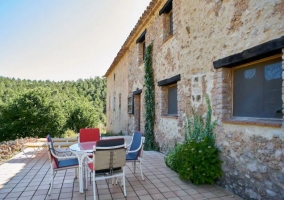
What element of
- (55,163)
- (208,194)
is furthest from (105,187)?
(208,194)

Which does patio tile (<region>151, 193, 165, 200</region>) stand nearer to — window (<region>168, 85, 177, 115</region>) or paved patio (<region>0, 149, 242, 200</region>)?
paved patio (<region>0, 149, 242, 200</region>)

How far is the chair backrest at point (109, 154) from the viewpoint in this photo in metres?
2.89

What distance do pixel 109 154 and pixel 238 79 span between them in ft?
8.39

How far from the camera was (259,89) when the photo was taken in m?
2.97

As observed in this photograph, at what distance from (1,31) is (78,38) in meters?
4.06

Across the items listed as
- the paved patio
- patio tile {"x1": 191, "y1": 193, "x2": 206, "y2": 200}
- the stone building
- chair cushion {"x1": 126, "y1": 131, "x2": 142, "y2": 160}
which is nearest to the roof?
the stone building

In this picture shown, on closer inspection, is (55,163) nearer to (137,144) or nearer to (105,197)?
(105,197)

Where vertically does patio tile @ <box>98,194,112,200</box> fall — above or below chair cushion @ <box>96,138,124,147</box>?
below

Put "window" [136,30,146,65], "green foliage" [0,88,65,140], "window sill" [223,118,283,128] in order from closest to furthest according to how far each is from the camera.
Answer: "window sill" [223,118,283,128], "window" [136,30,146,65], "green foliage" [0,88,65,140]

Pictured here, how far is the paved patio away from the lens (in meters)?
3.05

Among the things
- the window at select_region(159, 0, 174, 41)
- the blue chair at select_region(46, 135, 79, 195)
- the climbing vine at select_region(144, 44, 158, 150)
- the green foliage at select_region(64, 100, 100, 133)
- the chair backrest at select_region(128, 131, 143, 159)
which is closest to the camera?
the blue chair at select_region(46, 135, 79, 195)

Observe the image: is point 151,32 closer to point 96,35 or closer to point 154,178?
point 154,178

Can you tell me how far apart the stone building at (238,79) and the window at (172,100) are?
37 cm

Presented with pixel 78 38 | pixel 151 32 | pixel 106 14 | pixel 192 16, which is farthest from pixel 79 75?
pixel 192 16
